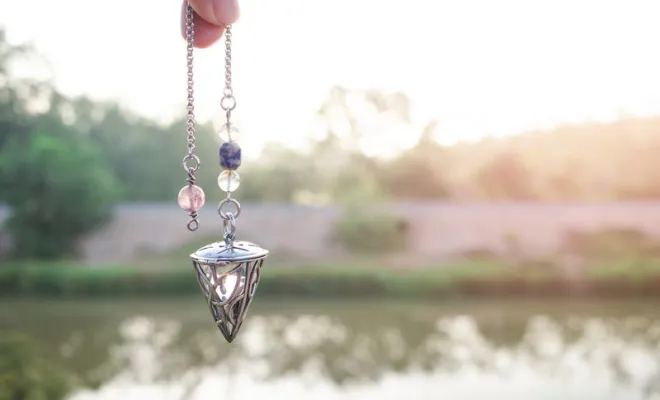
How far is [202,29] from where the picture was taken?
2.27 feet

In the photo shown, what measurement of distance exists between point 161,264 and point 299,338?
5.98 ft

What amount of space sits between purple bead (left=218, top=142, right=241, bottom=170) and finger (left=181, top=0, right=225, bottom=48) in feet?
0.35

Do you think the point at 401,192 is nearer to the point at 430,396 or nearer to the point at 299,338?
the point at 299,338

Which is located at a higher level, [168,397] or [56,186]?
[56,186]

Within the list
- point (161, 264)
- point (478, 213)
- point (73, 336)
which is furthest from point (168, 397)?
point (478, 213)

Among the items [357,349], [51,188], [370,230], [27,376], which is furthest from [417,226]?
[27,376]

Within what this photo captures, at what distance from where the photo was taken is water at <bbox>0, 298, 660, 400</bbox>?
2779 millimetres

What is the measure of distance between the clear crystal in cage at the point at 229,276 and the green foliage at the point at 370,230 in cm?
445

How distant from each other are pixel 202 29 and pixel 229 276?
0.25m

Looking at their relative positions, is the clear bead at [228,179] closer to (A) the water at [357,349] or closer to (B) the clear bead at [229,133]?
(B) the clear bead at [229,133]

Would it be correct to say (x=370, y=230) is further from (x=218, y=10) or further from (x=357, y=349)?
(x=218, y=10)

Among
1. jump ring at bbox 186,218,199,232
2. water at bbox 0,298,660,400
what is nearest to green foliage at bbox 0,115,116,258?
water at bbox 0,298,660,400

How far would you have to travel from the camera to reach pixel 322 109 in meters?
4.69

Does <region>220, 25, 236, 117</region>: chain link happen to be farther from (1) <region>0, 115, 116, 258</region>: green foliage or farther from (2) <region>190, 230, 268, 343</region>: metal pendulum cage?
(1) <region>0, 115, 116, 258</region>: green foliage
